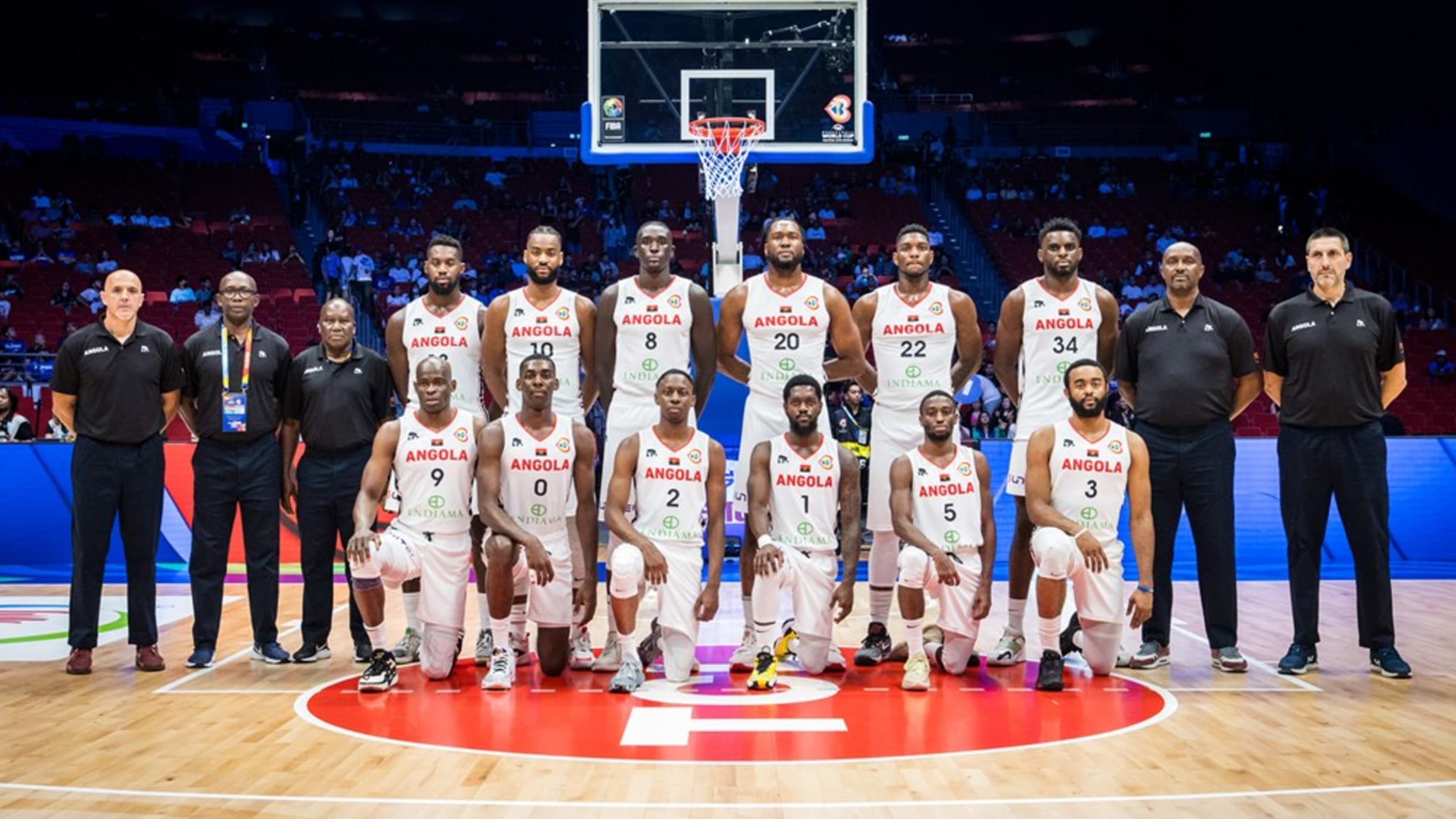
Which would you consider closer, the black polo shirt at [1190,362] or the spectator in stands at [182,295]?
the black polo shirt at [1190,362]

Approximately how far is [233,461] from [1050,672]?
14.2 ft

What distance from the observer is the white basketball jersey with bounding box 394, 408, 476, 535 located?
6.60 meters

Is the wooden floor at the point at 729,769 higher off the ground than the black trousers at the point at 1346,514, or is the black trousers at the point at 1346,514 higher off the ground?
the black trousers at the point at 1346,514

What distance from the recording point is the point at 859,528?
266 inches

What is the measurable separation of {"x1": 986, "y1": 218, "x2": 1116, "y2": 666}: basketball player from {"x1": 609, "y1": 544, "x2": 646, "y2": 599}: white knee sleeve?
77.8 inches

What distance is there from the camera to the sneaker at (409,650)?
Answer: 7180mm

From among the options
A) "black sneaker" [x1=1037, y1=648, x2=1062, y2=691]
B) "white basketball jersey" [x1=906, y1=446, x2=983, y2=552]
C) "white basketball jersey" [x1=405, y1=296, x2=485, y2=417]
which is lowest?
"black sneaker" [x1=1037, y1=648, x2=1062, y2=691]

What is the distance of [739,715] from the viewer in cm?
573

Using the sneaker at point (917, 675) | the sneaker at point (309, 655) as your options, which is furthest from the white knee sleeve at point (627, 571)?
the sneaker at point (309, 655)

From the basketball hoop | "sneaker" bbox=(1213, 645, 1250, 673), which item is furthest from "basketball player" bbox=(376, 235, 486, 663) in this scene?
the basketball hoop

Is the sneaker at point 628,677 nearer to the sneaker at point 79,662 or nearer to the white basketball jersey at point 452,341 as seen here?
the white basketball jersey at point 452,341

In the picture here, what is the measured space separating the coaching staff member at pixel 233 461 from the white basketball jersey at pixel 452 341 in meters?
0.69

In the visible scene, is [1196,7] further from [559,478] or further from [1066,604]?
[559,478]

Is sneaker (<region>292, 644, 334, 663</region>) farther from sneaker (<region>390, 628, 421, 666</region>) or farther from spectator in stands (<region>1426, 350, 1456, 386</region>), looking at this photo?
spectator in stands (<region>1426, 350, 1456, 386</region>)
